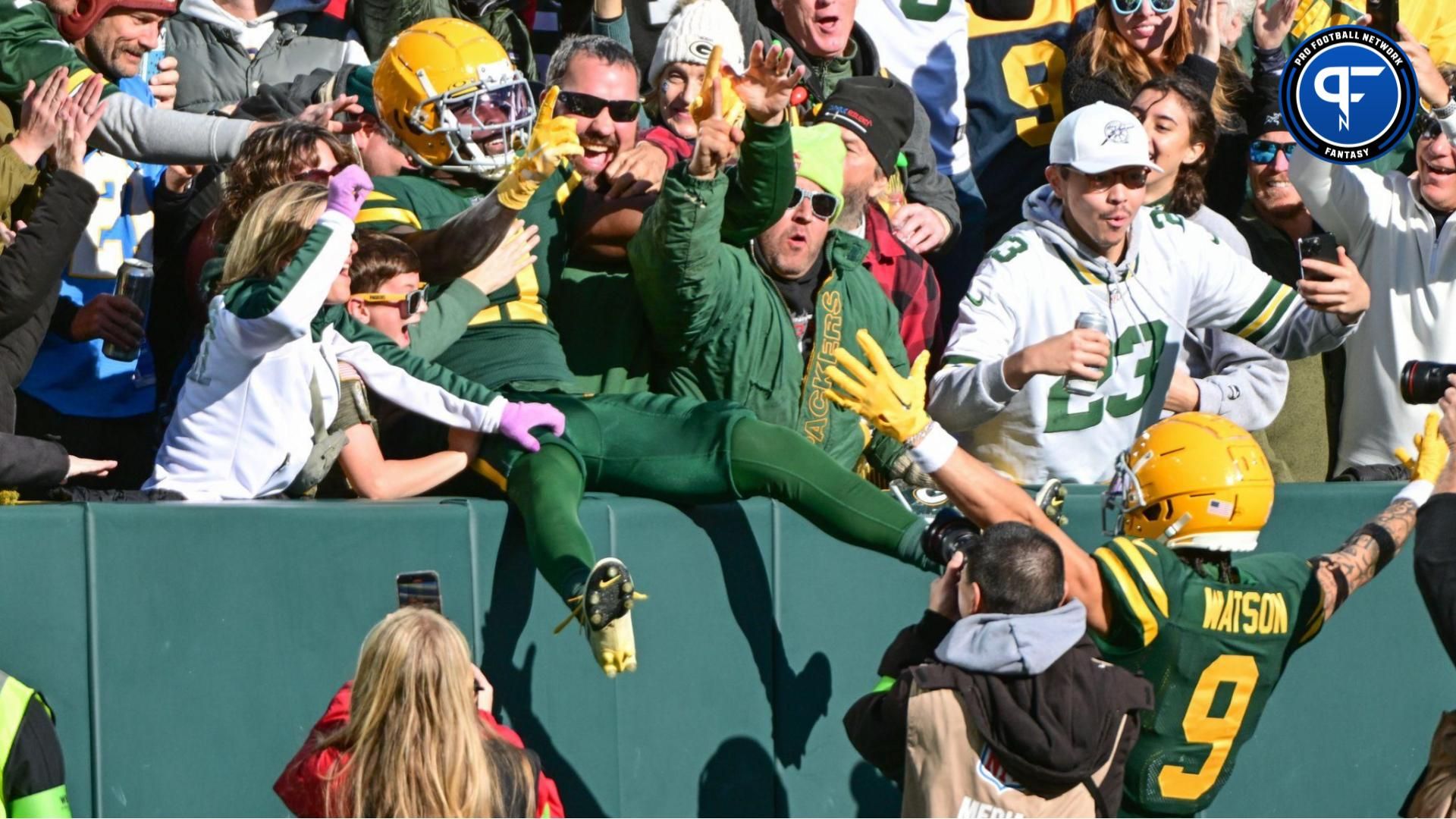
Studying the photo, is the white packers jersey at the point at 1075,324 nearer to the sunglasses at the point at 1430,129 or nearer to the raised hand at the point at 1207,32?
the sunglasses at the point at 1430,129

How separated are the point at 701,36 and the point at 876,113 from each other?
0.79 meters

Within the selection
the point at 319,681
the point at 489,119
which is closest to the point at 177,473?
the point at 319,681

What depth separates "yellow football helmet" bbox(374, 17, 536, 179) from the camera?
→ 22.0 feet

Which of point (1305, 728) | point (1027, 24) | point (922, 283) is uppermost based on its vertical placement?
point (1027, 24)

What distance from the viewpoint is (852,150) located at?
7629 millimetres

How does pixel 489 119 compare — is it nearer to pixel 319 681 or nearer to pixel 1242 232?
pixel 319 681

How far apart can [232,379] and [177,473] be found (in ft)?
1.01

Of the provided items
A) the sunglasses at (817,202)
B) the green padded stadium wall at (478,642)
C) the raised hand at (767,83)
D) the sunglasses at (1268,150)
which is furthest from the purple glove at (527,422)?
the sunglasses at (1268,150)

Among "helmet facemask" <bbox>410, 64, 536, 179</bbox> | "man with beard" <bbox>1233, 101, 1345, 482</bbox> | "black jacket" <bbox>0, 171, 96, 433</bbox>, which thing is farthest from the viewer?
"man with beard" <bbox>1233, 101, 1345, 482</bbox>

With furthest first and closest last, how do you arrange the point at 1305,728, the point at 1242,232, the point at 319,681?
the point at 1242,232, the point at 1305,728, the point at 319,681

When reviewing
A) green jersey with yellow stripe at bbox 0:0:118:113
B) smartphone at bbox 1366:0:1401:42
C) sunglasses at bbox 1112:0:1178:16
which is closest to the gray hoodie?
green jersey with yellow stripe at bbox 0:0:118:113

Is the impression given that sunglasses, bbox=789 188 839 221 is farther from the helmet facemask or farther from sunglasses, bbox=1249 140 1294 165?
sunglasses, bbox=1249 140 1294 165

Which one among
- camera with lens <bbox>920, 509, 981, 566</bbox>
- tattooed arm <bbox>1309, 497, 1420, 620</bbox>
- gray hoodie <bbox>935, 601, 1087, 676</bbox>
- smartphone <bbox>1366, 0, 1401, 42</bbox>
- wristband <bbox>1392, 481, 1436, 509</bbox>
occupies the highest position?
smartphone <bbox>1366, 0, 1401, 42</bbox>

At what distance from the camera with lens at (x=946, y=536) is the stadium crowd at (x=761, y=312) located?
0.01 metres
